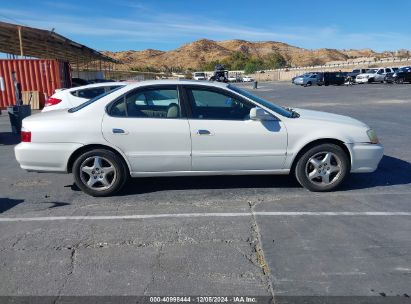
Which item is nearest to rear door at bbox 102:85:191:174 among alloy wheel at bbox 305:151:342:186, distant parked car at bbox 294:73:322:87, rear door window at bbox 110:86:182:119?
rear door window at bbox 110:86:182:119

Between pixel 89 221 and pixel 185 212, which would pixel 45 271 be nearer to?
pixel 89 221

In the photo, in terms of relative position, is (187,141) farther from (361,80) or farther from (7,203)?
(361,80)

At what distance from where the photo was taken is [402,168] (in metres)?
6.70

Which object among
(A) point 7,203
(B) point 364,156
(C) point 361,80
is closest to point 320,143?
(B) point 364,156

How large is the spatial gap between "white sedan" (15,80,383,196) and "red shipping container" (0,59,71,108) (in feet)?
50.6

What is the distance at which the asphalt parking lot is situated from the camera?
10.6ft

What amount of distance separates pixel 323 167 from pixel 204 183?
1.78 m

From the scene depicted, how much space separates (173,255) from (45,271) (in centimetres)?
115

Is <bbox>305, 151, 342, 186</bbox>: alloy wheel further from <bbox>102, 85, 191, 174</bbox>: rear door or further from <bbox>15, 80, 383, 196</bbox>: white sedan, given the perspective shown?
<bbox>102, 85, 191, 174</bbox>: rear door

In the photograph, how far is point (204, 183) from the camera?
6004 mm

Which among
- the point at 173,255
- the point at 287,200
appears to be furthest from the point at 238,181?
the point at 173,255

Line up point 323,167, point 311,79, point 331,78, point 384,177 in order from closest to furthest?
point 323,167
point 384,177
point 331,78
point 311,79

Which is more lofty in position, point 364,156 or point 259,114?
point 259,114

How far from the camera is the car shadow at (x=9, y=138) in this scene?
32.9ft
